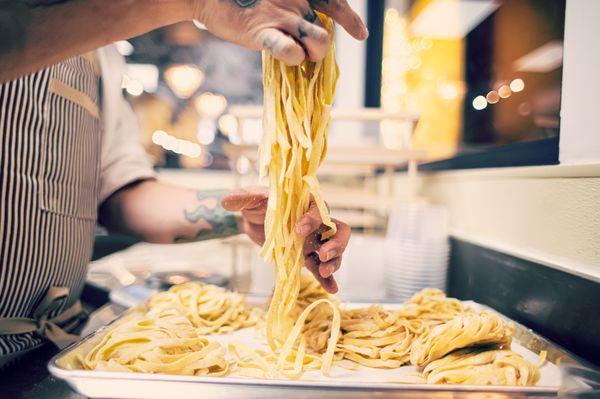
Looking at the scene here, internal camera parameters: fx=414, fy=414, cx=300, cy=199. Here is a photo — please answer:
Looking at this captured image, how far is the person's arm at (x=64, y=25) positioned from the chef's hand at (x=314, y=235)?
1.59 ft

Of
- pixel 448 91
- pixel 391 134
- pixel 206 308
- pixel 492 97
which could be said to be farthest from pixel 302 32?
pixel 391 134

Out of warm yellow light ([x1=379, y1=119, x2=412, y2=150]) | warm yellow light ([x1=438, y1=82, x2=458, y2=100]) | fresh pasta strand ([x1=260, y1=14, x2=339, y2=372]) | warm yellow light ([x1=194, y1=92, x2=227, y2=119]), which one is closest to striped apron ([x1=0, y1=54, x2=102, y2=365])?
fresh pasta strand ([x1=260, y1=14, x2=339, y2=372])

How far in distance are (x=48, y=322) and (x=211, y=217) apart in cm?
66

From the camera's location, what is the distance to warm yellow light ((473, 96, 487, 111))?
2.28m

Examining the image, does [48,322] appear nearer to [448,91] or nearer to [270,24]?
[270,24]

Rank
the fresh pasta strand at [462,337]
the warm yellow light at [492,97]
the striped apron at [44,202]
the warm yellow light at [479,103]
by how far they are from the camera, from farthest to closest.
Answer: the warm yellow light at [479,103] < the warm yellow light at [492,97] < the striped apron at [44,202] < the fresh pasta strand at [462,337]

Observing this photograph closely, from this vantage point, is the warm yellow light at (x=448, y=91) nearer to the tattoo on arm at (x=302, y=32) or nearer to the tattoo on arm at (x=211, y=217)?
the tattoo on arm at (x=211, y=217)

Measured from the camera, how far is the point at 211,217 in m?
1.67

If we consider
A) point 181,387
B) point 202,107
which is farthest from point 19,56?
point 202,107

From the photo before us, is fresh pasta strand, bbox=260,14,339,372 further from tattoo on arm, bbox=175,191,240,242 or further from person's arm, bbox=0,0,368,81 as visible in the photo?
tattoo on arm, bbox=175,191,240,242

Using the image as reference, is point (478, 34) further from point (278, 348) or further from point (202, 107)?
point (202, 107)

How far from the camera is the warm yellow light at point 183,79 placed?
6.20m

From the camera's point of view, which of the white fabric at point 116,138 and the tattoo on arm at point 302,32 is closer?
the tattoo on arm at point 302,32

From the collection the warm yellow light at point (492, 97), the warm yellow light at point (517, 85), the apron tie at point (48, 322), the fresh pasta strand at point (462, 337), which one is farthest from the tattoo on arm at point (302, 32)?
the warm yellow light at point (492, 97)
